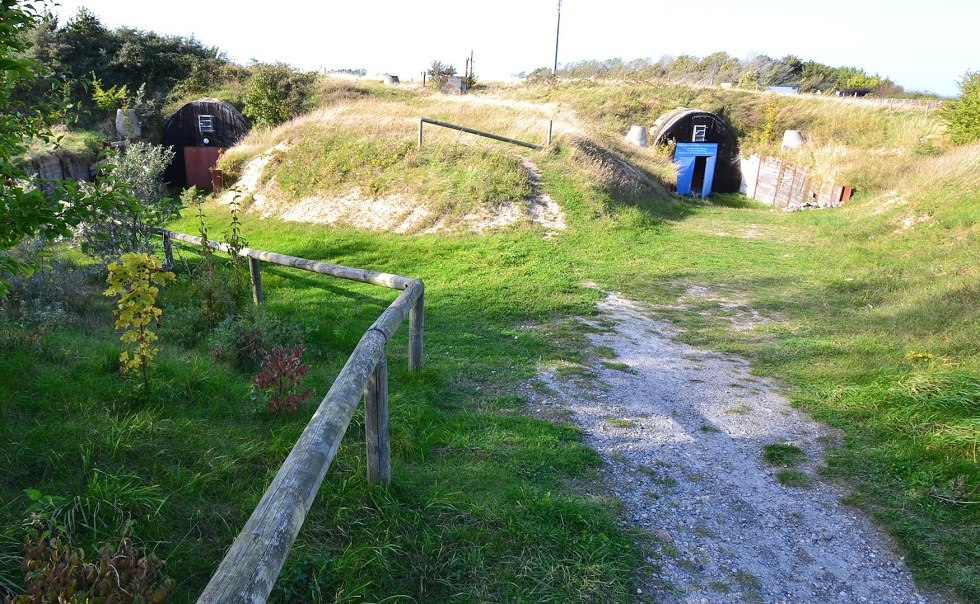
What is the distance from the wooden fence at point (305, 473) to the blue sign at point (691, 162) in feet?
78.1

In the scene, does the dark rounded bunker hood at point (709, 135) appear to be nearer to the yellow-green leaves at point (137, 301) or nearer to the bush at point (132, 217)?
the bush at point (132, 217)

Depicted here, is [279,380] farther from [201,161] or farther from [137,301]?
[201,161]

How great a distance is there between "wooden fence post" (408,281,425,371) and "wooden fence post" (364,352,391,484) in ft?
6.67

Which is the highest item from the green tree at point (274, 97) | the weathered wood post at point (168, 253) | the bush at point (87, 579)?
the green tree at point (274, 97)

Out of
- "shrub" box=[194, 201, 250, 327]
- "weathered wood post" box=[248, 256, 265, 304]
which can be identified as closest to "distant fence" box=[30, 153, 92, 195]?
"weathered wood post" box=[248, 256, 265, 304]

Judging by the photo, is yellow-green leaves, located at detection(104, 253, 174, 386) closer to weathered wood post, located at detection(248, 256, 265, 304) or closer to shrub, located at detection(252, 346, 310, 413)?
shrub, located at detection(252, 346, 310, 413)

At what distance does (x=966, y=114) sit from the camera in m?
17.5

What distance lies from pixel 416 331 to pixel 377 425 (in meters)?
2.30

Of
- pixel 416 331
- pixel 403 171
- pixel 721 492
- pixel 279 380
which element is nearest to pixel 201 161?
pixel 403 171

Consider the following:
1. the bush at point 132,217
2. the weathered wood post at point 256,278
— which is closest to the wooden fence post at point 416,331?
the weathered wood post at point 256,278

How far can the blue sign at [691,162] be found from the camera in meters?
25.5

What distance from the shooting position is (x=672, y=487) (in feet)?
13.0

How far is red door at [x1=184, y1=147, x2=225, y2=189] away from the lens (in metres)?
24.6

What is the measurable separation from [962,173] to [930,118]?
40.9ft
